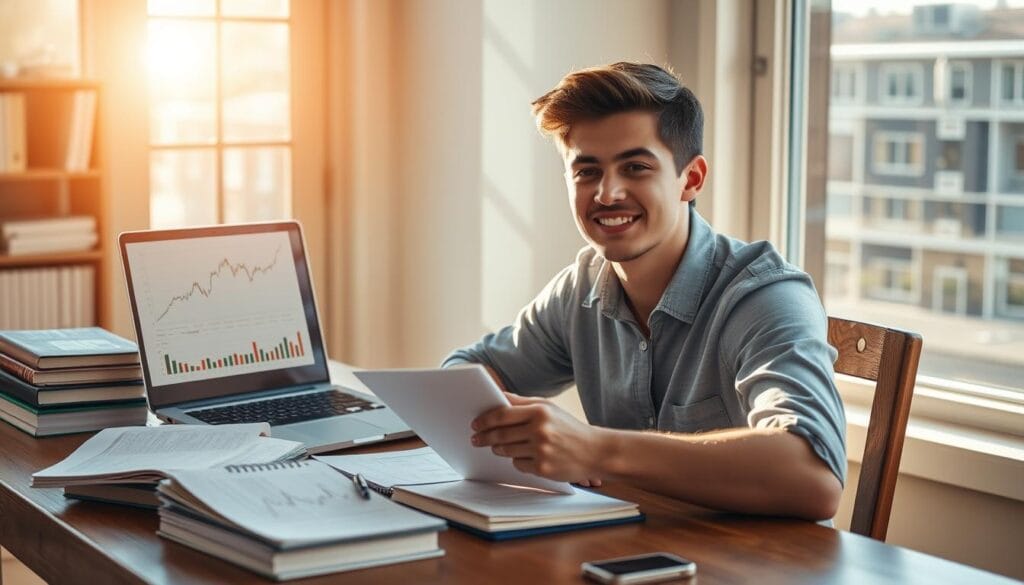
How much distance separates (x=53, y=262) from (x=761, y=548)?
2.41 metres

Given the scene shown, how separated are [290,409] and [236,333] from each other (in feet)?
0.58

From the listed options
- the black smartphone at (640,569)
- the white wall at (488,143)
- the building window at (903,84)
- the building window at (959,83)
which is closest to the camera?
the black smartphone at (640,569)

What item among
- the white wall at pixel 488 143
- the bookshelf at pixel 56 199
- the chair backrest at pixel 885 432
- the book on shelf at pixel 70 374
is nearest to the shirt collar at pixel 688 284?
the chair backrest at pixel 885 432

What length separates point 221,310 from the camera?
85.4 inches

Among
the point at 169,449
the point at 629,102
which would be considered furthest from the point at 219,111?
the point at 169,449

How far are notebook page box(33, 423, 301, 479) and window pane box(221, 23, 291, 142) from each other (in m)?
1.85

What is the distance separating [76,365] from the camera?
2.00 metres

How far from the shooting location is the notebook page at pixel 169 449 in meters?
1.62

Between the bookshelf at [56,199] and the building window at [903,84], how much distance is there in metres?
1.89

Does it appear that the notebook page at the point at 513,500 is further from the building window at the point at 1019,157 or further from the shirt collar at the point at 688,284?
the building window at the point at 1019,157

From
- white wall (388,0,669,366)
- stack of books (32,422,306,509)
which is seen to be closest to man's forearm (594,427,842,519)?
stack of books (32,422,306,509)

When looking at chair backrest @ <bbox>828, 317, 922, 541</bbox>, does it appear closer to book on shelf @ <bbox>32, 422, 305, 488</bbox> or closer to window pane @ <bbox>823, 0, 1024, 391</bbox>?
book on shelf @ <bbox>32, 422, 305, 488</bbox>

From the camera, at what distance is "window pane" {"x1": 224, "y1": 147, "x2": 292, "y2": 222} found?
142 inches

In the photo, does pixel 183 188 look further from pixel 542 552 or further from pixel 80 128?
pixel 542 552
